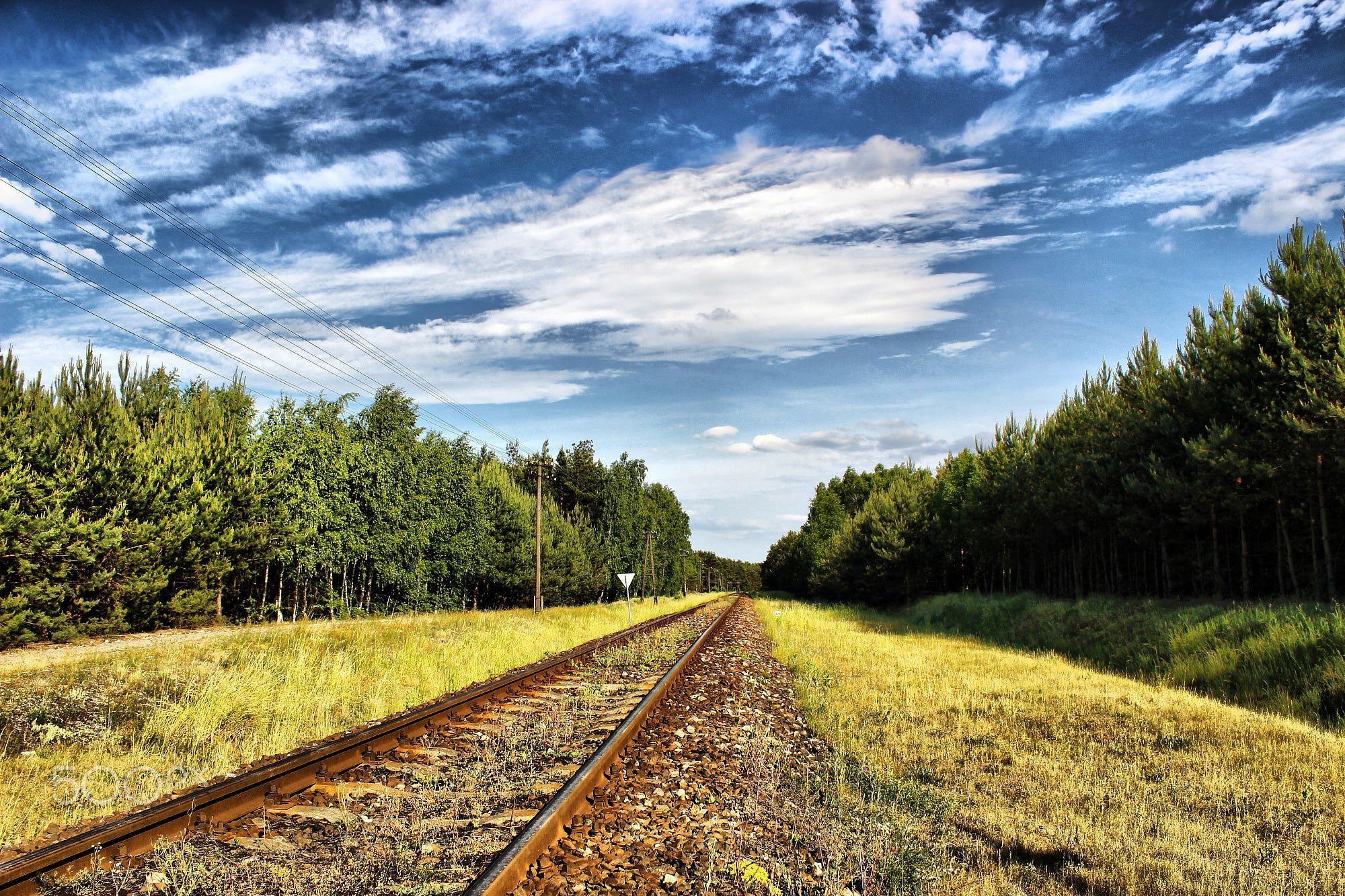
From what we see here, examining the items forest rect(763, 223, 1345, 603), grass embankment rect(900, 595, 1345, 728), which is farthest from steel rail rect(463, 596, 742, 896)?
forest rect(763, 223, 1345, 603)

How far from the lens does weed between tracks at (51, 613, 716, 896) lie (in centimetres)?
368

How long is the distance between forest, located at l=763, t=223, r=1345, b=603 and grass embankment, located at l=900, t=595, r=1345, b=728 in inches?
125

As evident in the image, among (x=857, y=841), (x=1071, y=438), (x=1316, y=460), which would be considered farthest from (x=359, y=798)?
(x=1071, y=438)

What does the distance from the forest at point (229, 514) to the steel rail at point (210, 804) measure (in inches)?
652

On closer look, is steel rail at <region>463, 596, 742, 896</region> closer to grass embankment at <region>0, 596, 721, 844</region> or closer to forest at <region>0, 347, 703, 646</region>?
A: grass embankment at <region>0, 596, 721, 844</region>

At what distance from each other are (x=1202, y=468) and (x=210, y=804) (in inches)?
921

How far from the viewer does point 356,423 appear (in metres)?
39.8

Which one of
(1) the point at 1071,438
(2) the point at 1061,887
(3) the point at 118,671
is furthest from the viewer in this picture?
(1) the point at 1071,438

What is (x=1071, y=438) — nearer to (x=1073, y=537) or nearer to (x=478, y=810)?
(x=1073, y=537)

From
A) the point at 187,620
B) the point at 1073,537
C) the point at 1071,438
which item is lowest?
the point at 187,620

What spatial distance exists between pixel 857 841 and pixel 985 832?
1352mm

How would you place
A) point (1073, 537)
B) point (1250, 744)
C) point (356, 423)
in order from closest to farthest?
point (1250, 744) < point (1073, 537) < point (356, 423)

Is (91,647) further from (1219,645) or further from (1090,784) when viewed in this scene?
(1219,645)

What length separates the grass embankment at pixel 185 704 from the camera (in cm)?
555
